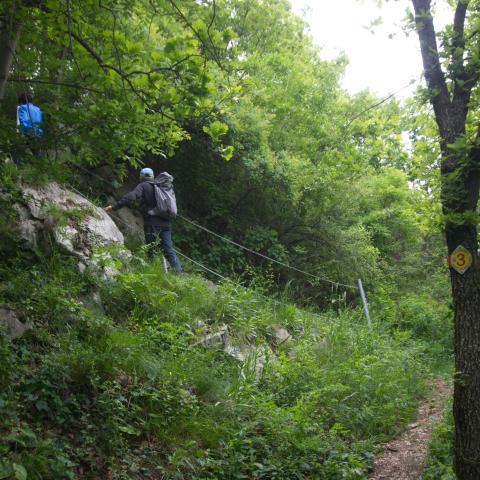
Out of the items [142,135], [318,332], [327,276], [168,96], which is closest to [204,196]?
[327,276]

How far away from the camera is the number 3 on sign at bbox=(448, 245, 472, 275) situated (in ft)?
16.6

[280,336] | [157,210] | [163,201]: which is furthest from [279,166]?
[280,336]

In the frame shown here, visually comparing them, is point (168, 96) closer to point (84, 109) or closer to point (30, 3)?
point (84, 109)

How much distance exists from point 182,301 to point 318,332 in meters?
2.90

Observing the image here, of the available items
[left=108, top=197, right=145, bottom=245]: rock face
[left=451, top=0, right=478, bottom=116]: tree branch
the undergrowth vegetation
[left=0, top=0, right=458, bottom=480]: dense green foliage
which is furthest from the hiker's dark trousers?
[left=451, top=0, right=478, bottom=116]: tree branch

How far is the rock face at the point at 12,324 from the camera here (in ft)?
14.9

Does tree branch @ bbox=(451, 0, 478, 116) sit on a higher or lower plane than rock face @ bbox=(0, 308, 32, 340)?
higher

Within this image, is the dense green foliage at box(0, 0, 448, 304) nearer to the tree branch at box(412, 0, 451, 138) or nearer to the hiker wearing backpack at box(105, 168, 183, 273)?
the hiker wearing backpack at box(105, 168, 183, 273)

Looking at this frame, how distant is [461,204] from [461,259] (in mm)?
552

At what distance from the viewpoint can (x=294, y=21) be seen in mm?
16891

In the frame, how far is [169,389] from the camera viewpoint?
5.07m

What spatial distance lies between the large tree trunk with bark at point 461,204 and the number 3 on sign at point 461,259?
3 cm

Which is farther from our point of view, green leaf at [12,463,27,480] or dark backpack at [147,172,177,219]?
dark backpack at [147,172,177,219]

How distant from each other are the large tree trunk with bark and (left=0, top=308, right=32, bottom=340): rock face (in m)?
4.14
